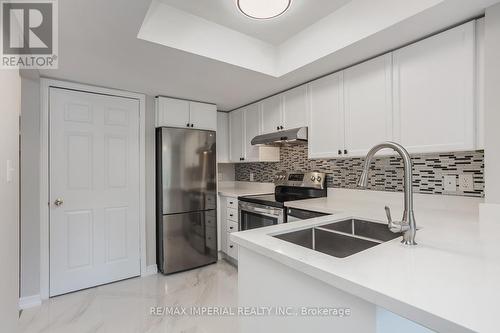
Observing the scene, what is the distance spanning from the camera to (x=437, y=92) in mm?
1688

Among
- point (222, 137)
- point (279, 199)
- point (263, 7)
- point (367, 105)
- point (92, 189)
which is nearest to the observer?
point (263, 7)

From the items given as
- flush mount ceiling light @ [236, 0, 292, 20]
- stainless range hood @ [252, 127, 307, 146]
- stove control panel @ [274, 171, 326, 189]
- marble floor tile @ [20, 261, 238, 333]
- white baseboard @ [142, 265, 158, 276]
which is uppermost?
flush mount ceiling light @ [236, 0, 292, 20]

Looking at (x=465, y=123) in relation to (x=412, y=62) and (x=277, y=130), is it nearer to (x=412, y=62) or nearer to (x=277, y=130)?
(x=412, y=62)

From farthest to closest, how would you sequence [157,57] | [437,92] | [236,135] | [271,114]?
[236,135] < [271,114] < [157,57] < [437,92]

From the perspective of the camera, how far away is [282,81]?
258 centimetres

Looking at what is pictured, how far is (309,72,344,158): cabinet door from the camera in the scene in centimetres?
232

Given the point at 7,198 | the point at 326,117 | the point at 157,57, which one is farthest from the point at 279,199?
the point at 7,198

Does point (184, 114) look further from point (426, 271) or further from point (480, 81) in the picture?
point (426, 271)

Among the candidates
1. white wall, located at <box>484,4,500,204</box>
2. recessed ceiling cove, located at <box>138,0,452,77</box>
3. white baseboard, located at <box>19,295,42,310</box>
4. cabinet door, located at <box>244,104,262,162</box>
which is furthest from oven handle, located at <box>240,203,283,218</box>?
white baseboard, located at <box>19,295,42,310</box>

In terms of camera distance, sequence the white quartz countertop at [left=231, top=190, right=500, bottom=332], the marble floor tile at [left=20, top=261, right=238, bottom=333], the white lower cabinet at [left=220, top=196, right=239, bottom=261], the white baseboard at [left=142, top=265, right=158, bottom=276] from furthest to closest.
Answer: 1. the white lower cabinet at [left=220, top=196, right=239, bottom=261]
2. the white baseboard at [left=142, top=265, right=158, bottom=276]
3. the marble floor tile at [left=20, top=261, right=238, bottom=333]
4. the white quartz countertop at [left=231, top=190, right=500, bottom=332]

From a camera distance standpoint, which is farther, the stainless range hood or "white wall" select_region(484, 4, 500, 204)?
the stainless range hood

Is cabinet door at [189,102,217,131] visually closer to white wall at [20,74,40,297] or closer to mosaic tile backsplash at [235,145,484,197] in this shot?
mosaic tile backsplash at [235,145,484,197]

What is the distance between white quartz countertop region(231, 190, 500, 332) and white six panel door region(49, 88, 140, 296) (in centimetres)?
206

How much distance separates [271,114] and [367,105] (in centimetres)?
123
